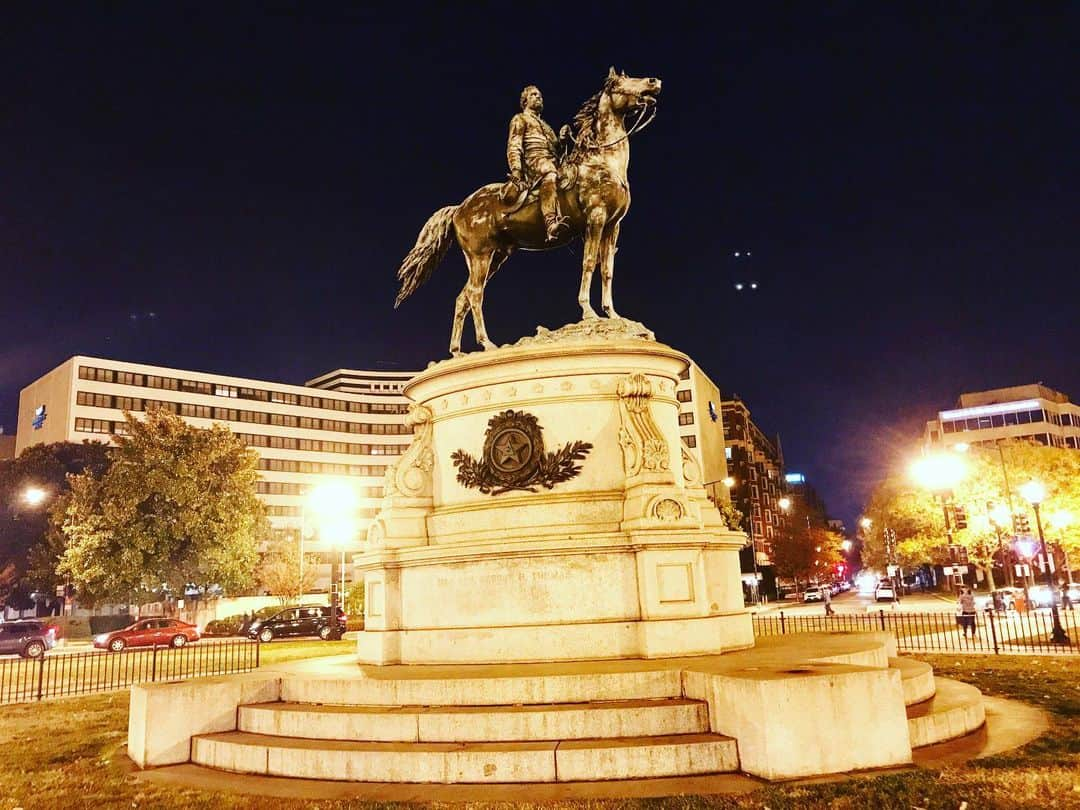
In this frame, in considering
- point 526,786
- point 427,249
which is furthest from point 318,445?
point 526,786

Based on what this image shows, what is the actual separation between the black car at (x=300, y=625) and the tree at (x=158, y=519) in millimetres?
9590

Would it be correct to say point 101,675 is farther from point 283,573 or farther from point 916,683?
point 283,573

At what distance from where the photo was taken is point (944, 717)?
829 cm

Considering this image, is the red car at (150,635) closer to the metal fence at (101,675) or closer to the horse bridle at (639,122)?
the metal fence at (101,675)

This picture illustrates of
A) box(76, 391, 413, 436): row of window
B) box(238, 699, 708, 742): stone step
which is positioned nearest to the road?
box(238, 699, 708, 742): stone step

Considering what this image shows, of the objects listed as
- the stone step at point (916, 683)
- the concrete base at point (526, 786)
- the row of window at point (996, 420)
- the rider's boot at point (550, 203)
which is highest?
the row of window at point (996, 420)

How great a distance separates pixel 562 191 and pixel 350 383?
108666 millimetres

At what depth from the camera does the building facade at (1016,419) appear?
9362cm

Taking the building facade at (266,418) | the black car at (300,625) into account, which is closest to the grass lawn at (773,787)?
the black car at (300,625)

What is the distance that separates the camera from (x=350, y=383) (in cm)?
11806

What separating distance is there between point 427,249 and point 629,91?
4420 millimetres

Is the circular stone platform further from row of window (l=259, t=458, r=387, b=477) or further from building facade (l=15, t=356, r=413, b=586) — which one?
row of window (l=259, t=458, r=387, b=477)

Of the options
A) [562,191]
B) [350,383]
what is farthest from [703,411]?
[562,191]

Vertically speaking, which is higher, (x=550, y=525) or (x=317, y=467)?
(x=317, y=467)
